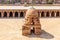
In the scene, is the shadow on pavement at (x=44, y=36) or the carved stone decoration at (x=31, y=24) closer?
the shadow on pavement at (x=44, y=36)

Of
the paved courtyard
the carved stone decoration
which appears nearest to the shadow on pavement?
the paved courtyard

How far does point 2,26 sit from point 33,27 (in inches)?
198

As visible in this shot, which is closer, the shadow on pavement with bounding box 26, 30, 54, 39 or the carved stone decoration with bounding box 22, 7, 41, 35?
the shadow on pavement with bounding box 26, 30, 54, 39

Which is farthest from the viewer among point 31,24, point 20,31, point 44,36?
point 20,31

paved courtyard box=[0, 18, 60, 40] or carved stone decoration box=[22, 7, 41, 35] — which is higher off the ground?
carved stone decoration box=[22, 7, 41, 35]

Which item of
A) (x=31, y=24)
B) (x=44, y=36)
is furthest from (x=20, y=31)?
(x=44, y=36)

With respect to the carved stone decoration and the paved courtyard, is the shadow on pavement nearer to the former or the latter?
the paved courtyard

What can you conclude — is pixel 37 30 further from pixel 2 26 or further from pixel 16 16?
pixel 16 16

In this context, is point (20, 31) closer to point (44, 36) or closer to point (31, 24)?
point (31, 24)

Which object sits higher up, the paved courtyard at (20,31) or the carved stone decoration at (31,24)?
the carved stone decoration at (31,24)

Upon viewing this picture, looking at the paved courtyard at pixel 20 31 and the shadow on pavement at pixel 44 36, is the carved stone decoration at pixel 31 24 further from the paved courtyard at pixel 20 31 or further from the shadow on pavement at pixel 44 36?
the paved courtyard at pixel 20 31

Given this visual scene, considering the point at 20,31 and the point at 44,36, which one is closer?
the point at 44,36

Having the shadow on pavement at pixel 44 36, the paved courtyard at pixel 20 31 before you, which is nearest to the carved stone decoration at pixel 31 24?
the shadow on pavement at pixel 44 36

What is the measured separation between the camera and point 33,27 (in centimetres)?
2017
